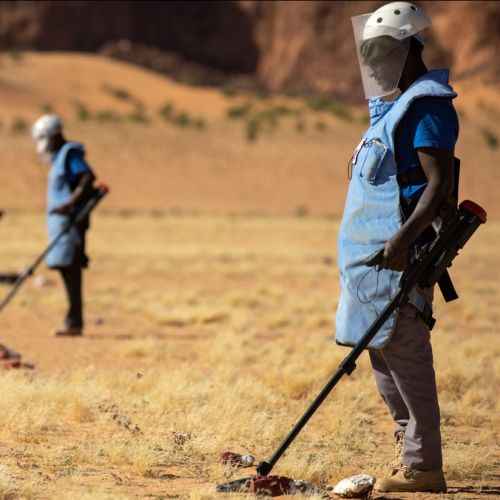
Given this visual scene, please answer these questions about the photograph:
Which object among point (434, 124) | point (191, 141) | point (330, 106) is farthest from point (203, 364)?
point (330, 106)

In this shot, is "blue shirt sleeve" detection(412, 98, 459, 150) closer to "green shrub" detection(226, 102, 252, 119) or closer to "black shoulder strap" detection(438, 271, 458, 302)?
"black shoulder strap" detection(438, 271, 458, 302)

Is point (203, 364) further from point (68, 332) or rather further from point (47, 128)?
point (47, 128)

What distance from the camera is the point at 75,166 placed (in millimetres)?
11789

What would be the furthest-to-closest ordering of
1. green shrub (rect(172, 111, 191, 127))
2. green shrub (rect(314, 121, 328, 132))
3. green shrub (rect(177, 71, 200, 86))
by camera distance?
green shrub (rect(177, 71, 200, 86)), green shrub (rect(172, 111, 191, 127)), green shrub (rect(314, 121, 328, 132))

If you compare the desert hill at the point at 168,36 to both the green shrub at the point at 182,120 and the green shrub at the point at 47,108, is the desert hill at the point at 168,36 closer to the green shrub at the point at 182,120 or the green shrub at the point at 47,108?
the green shrub at the point at 182,120

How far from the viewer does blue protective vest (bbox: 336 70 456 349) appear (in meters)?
5.52

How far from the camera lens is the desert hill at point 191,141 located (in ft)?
164

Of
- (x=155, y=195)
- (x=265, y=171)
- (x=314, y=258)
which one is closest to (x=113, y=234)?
(x=314, y=258)

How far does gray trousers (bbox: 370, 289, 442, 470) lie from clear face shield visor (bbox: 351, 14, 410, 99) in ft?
3.39

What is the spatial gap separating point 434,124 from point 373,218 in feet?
1.77

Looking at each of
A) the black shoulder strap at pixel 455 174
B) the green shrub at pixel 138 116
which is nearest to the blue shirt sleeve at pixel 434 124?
the black shoulder strap at pixel 455 174

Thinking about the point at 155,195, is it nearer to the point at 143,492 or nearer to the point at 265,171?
the point at 265,171

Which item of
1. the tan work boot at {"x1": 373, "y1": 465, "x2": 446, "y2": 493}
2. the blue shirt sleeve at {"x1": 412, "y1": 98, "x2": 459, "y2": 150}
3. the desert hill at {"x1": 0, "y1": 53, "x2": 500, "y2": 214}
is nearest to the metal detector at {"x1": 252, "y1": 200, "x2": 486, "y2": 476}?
the blue shirt sleeve at {"x1": 412, "y1": 98, "x2": 459, "y2": 150}

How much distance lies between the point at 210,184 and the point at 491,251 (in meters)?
23.3
